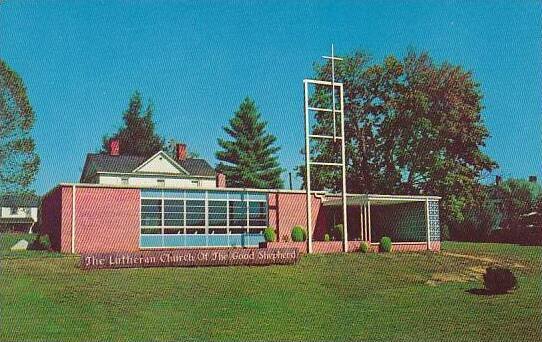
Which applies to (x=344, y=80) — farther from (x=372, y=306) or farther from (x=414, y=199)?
(x=372, y=306)

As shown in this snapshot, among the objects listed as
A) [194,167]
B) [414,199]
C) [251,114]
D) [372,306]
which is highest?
[251,114]

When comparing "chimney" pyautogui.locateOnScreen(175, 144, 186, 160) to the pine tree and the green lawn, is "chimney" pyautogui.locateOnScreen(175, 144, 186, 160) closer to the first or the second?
the pine tree

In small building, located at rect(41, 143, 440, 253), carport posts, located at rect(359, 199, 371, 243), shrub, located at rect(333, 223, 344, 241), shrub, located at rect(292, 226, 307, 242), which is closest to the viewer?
small building, located at rect(41, 143, 440, 253)

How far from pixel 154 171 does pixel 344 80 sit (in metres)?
14.1

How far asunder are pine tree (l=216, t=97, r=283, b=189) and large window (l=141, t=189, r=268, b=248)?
75.9ft

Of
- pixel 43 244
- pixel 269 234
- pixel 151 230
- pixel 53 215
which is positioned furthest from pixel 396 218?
pixel 43 244

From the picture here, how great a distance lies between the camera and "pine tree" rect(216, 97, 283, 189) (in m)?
51.7

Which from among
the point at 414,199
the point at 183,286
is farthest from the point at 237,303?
the point at 414,199

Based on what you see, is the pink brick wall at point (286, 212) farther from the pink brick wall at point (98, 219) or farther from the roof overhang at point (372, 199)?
the pink brick wall at point (98, 219)

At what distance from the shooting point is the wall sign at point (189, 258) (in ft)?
56.6

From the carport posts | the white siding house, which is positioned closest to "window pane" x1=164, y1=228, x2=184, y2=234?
the carport posts

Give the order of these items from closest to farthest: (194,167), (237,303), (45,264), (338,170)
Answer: (237,303), (45,264), (338,170), (194,167)

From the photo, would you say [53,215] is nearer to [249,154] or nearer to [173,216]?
[173,216]

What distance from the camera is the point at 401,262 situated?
22438mm
